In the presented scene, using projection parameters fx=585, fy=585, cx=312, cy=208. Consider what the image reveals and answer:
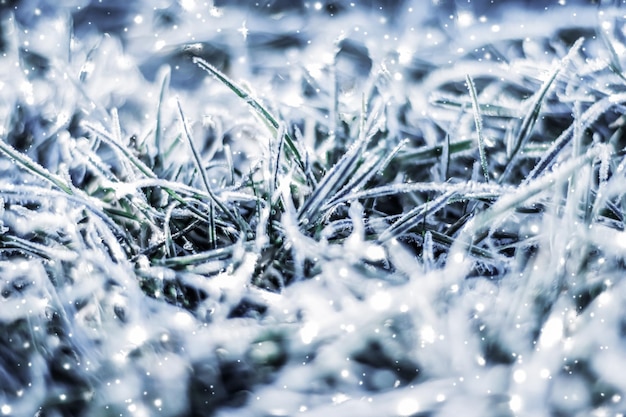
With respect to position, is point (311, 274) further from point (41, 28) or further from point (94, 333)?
point (41, 28)

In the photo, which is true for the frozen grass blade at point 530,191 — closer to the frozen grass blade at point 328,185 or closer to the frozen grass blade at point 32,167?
the frozen grass blade at point 328,185

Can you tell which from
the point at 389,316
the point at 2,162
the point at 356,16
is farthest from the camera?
the point at 356,16

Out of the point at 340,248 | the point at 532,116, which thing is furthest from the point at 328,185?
the point at 532,116

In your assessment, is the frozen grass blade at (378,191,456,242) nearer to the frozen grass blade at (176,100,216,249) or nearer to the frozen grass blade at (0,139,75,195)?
the frozen grass blade at (176,100,216,249)

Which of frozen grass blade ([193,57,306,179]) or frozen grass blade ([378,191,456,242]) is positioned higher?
frozen grass blade ([193,57,306,179])

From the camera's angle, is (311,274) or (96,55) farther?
(96,55)

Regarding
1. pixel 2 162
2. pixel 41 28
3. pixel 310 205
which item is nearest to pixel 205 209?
pixel 310 205

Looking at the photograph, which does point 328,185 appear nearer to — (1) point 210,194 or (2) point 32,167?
(1) point 210,194

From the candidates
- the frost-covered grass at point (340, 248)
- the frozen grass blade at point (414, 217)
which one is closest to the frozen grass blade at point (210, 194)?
the frost-covered grass at point (340, 248)

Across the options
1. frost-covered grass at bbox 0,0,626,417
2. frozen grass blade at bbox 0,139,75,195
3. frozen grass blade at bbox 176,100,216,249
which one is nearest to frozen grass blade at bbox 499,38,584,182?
frost-covered grass at bbox 0,0,626,417
